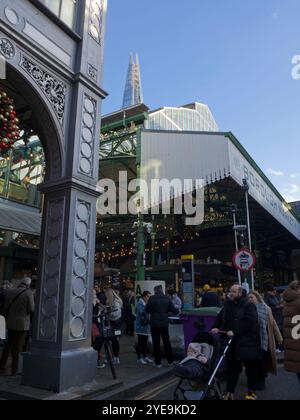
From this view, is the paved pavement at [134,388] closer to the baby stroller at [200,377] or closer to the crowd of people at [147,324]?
the crowd of people at [147,324]

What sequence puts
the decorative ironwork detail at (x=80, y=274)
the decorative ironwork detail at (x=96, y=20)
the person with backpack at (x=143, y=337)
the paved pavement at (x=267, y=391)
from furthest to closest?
the person with backpack at (x=143, y=337)
the decorative ironwork detail at (x=96, y=20)
the decorative ironwork detail at (x=80, y=274)
the paved pavement at (x=267, y=391)

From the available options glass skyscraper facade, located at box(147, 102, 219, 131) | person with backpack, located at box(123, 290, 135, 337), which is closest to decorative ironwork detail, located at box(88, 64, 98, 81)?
person with backpack, located at box(123, 290, 135, 337)

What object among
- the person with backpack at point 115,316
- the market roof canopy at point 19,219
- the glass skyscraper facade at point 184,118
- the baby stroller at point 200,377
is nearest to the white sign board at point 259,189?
the market roof canopy at point 19,219

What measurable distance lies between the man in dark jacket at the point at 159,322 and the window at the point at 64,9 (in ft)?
19.0

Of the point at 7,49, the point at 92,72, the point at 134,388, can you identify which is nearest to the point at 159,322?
the point at 134,388

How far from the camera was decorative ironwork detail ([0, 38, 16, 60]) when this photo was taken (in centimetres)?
556

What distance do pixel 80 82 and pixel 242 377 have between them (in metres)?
6.27

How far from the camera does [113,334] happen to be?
7.04 metres

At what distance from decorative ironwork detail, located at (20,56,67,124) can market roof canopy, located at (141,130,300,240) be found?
10.0 meters

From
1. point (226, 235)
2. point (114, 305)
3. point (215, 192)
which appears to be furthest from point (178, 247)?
point (114, 305)

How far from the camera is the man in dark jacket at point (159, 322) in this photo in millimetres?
7855

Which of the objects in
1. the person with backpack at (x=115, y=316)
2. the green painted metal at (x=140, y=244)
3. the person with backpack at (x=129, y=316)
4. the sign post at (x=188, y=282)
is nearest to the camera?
the person with backpack at (x=115, y=316)

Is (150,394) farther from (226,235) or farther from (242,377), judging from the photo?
(226,235)

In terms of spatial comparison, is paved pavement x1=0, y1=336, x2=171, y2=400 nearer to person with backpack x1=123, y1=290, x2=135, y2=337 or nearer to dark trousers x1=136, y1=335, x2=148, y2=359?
dark trousers x1=136, y1=335, x2=148, y2=359
